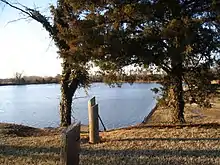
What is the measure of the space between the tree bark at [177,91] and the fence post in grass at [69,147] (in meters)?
6.85

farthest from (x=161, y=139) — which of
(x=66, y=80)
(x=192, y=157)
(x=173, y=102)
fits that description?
(x=66, y=80)

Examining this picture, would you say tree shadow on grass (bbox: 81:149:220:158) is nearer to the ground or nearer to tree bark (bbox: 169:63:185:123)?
the ground

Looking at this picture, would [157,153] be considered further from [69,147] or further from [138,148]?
[69,147]

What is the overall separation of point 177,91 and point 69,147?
23.5ft

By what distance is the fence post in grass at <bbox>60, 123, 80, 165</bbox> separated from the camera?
4.52 metres


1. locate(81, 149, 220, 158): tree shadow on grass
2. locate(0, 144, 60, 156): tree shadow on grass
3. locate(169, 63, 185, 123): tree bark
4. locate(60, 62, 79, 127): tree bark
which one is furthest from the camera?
locate(60, 62, 79, 127): tree bark

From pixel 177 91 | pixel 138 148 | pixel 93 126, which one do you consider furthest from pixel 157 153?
pixel 177 91

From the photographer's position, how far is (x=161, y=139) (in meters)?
8.87

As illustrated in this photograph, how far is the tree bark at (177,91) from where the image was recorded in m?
11.2

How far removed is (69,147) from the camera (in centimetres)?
458

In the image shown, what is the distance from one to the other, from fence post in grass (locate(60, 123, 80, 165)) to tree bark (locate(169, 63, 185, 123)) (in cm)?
685

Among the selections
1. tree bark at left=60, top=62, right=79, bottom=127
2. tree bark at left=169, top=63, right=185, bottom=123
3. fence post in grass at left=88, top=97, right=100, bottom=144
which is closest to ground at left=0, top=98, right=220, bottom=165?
fence post in grass at left=88, top=97, right=100, bottom=144

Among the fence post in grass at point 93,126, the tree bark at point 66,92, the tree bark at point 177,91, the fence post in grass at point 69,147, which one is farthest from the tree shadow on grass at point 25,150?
the tree bark at point 66,92

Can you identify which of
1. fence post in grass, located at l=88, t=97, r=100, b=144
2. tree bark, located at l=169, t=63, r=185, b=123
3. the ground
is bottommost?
the ground
